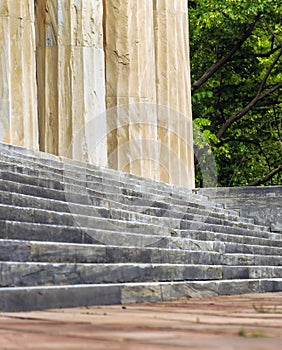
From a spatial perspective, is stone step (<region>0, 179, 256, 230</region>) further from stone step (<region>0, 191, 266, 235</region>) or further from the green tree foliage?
the green tree foliage

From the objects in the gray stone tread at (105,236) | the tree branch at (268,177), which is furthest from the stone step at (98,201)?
the tree branch at (268,177)

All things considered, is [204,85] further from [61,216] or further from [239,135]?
[61,216]

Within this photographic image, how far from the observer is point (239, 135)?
29.9m

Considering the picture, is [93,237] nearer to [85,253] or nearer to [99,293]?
[85,253]

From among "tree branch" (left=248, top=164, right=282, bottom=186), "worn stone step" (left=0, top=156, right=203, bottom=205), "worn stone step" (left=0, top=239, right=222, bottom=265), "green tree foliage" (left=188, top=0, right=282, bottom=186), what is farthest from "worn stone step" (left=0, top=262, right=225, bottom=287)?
"green tree foliage" (left=188, top=0, right=282, bottom=186)

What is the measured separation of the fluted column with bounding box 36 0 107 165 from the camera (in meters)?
15.9

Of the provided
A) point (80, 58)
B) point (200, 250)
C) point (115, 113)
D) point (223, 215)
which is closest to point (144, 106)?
point (115, 113)

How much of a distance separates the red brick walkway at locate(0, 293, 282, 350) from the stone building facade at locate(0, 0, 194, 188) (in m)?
8.60

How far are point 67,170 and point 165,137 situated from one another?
8702 millimetres

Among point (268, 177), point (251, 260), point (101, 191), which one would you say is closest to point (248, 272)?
point (251, 260)

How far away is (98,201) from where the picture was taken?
10.4 meters

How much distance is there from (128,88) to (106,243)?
1006 cm

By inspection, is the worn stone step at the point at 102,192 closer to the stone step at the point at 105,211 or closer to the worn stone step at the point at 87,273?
the stone step at the point at 105,211

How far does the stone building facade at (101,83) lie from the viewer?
14406 millimetres
